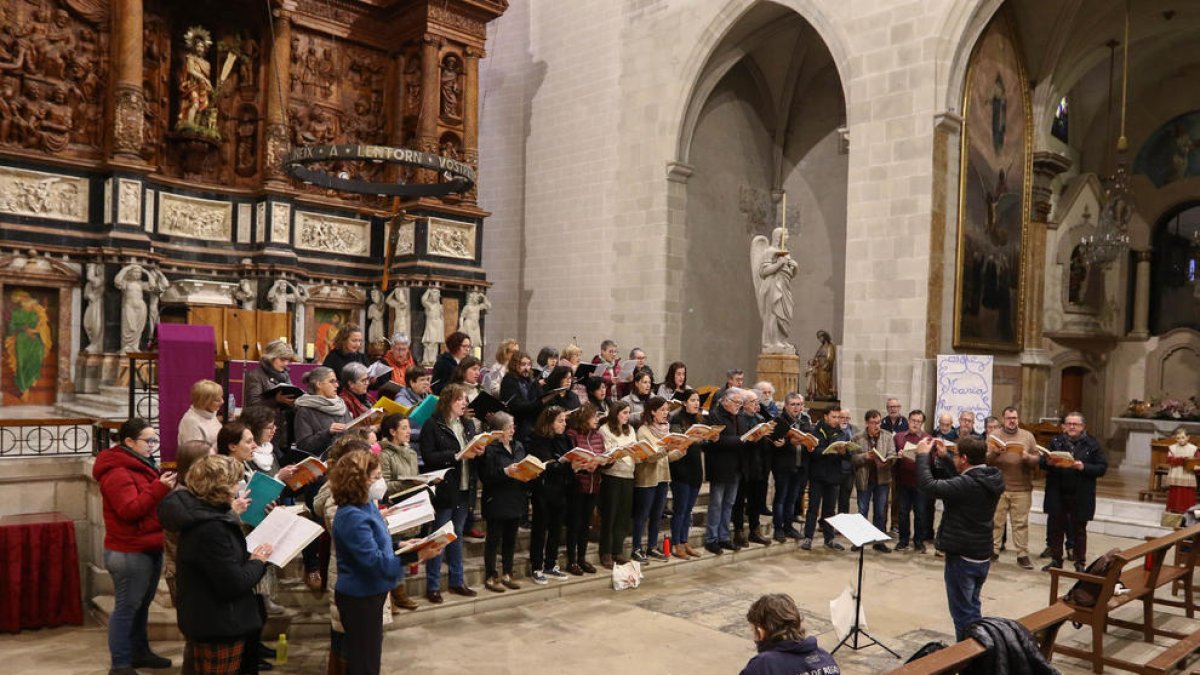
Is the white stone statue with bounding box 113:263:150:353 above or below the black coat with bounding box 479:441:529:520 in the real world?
above

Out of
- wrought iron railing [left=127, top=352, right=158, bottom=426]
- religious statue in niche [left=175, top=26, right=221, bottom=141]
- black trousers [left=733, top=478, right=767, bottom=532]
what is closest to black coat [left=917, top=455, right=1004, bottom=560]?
black trousers [left=733, top=478, right=767, bottom=532]

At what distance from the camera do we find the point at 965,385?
1128 cm

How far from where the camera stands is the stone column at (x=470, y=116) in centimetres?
1445

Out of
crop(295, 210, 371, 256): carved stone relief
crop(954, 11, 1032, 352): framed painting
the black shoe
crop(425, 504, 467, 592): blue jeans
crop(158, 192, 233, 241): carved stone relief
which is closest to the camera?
the black shoe

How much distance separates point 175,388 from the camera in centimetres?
664

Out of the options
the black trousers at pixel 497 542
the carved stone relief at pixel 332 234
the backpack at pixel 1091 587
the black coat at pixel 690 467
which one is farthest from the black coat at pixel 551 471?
the carved stone relief at pixel 332 234

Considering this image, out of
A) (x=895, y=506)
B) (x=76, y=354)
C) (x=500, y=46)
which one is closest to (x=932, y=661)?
(x=895, y=506)

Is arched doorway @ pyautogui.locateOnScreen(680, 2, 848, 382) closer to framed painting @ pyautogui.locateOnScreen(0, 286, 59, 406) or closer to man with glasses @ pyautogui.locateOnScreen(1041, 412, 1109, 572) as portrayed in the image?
man with glasses @ pyautogui.locateOnScreen(1041, 412, 1109, 572)

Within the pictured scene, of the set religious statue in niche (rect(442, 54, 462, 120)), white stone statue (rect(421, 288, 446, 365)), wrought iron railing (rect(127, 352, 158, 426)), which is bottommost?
wrought iron railing (rect(127, 352, 158, 426))

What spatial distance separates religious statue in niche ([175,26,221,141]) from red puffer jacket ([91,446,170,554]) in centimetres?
897

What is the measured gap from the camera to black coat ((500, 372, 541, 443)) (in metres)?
7.50

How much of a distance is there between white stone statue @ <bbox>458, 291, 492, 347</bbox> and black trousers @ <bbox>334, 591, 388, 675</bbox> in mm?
10018

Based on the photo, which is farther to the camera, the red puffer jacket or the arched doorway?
the arched doorway

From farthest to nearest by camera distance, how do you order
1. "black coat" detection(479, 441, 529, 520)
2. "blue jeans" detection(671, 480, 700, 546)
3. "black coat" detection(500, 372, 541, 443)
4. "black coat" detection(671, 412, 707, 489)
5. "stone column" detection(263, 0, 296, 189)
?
"stone column" detection(263, 0, 296, 189)
"blue jeans" detection(671, 480, 700, 546)
"black coat" detection(671, 412, 707, 489)
"black coat" detection(500, 372, 541, 443)
"black coat" detection(479, 441, 529, 520)
